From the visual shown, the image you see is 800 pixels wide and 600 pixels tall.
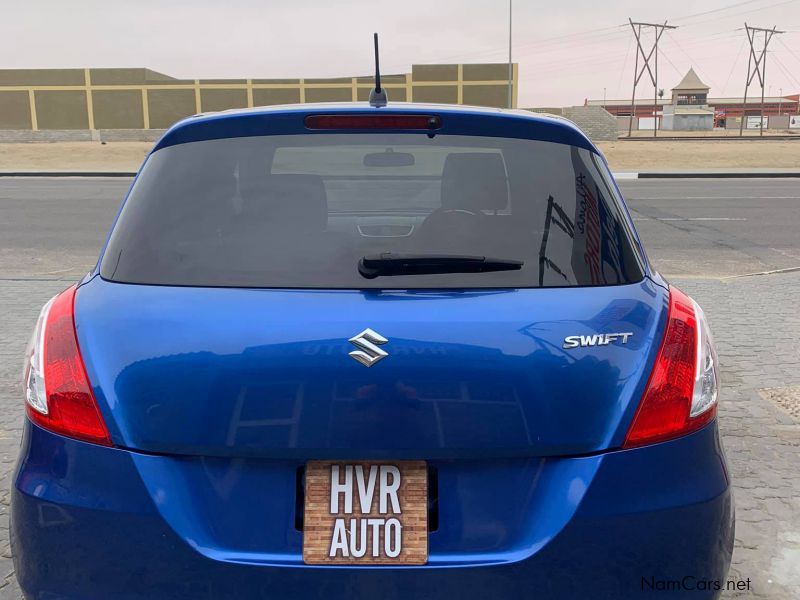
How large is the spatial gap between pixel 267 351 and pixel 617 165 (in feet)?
103

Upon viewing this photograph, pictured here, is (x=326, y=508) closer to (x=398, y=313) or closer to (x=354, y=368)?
(x=354, y=368)

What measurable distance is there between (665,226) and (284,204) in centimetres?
1219

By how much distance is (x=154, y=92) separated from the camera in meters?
63.4

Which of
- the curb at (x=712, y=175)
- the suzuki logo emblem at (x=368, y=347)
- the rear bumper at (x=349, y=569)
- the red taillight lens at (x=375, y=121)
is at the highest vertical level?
the red taillight lens at (x=375, y=121)

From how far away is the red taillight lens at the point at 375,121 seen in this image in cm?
216

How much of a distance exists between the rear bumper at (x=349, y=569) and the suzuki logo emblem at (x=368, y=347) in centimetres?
28

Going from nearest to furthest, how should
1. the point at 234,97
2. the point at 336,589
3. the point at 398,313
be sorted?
1. the point at 336,589
2. the point at 398,313
3. the point at 234,97

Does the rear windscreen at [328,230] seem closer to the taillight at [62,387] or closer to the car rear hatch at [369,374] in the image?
the car rear hatch at [369,374]

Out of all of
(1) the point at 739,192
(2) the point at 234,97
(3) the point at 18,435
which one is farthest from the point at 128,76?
(3) the point at 18,435

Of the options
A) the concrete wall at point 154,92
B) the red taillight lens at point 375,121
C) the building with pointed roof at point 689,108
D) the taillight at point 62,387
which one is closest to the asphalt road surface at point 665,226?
the taillight at point 62,387

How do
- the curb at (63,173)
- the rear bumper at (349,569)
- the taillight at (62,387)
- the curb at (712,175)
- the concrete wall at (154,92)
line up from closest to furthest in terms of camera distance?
the rear bumper at (349,569) < the taillight at (62,387) < the curb at (712,175) < the curb at (63,173) < the concrete wall at (154,92)

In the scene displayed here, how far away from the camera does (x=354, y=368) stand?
1702 mm

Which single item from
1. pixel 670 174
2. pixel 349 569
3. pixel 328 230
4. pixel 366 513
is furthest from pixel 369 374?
pixel 670 174

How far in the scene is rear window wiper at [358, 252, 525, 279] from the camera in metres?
1.91
